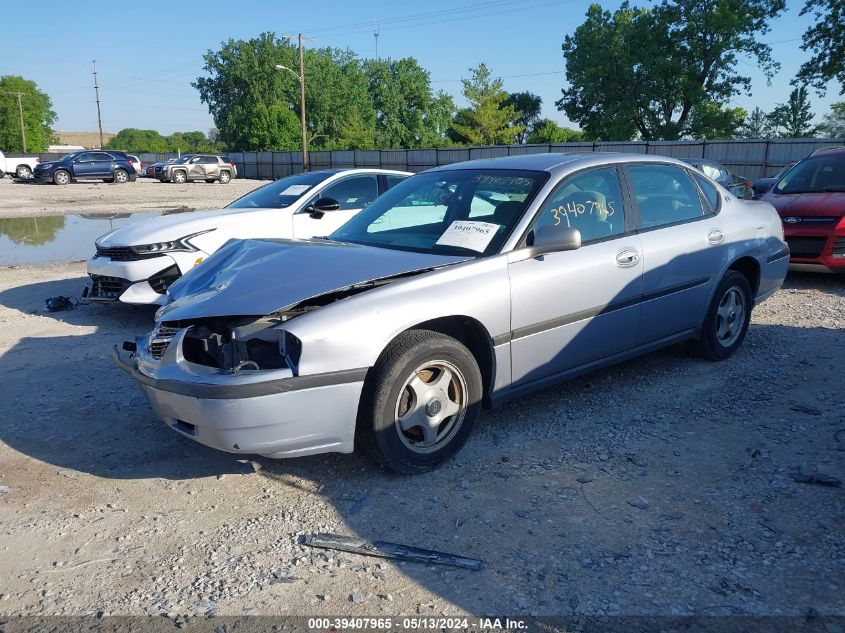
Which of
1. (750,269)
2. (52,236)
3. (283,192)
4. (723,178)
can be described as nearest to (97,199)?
(52,236)

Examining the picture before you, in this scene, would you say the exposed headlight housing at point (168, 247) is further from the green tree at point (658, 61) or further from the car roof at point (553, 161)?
the green tree at point (658, 61)

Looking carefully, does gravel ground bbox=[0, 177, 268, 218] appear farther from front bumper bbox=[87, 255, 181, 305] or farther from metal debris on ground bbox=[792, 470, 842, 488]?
metal debris on ground bbox=[792, 470, 842, 488]

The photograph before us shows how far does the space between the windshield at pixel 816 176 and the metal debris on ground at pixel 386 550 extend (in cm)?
834

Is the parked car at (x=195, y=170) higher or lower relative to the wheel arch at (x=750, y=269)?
higher

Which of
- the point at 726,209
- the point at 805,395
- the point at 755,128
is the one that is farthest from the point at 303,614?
the point at 755,128

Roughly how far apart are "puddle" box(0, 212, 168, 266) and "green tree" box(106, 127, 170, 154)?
114364 millimetres

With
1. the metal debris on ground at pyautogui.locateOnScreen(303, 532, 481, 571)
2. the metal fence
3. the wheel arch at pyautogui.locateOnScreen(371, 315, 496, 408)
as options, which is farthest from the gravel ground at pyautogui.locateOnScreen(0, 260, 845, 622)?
the metal fence

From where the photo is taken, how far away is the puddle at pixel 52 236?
1198 cm

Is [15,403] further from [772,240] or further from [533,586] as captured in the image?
[772,240]

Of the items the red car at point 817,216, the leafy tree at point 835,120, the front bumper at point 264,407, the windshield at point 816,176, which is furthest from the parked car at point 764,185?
the leafy tree at point 835,120

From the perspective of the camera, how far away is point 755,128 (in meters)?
64.1

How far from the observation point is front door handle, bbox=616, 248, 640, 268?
4.58 metres

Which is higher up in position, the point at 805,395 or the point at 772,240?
the point at 772,240

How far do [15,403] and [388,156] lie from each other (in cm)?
3392
